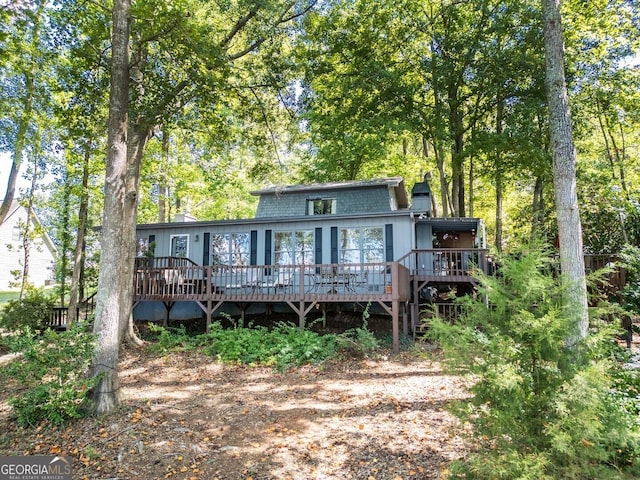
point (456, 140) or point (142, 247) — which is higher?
point (456, 140)

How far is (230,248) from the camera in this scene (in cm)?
1450

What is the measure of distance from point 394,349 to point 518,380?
298 inches

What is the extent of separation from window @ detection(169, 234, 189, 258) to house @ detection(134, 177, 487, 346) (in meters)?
0.04

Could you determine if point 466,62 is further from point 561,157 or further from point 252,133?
point 561,157

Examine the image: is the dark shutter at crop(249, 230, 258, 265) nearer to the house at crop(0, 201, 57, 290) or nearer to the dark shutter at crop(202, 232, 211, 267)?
the dark shutter at crop(202, 232, 211, 267)

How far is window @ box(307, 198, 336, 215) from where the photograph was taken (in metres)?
15.7

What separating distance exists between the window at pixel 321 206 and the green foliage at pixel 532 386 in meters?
12.6

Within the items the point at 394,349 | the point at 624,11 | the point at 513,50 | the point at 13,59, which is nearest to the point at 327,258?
the point at 394,349

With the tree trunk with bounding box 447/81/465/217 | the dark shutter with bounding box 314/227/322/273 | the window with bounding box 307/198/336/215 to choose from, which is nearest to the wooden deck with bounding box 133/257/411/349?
the dark shutter with bounding box 314/227/322/273

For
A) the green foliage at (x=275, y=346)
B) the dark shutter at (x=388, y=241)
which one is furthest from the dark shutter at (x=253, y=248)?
the dark shutter at (x=388, y=241)

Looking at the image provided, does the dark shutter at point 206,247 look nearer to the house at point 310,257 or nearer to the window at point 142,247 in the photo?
the house at point 310,257

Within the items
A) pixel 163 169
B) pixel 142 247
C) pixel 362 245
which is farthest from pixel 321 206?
pixel 163 169

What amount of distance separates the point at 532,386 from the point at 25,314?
14.2 m

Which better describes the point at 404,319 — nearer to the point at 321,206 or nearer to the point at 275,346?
the point at 275,346
